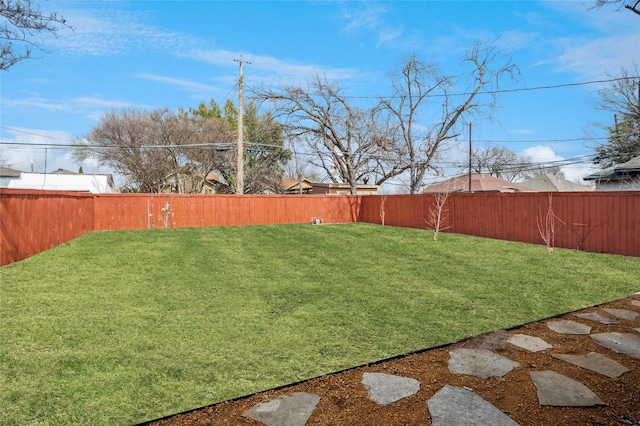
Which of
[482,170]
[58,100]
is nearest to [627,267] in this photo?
[58,100]

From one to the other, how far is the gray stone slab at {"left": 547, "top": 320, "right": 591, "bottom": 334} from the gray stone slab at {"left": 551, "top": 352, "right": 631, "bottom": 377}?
1.59ft

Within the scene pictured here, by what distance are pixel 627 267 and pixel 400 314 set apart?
505 centimetres

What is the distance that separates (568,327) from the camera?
3123 mm

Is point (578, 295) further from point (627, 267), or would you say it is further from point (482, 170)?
point (482, 170)

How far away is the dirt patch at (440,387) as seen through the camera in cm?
178

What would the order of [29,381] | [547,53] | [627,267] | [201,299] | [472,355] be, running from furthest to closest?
[547,53]
[627,267]
[201,299]
[472,355]
[29,381]

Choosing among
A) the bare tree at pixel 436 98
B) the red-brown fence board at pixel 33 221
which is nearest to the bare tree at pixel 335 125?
the bare tree at pixel 436 98

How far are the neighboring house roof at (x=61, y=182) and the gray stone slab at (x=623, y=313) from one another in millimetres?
22897

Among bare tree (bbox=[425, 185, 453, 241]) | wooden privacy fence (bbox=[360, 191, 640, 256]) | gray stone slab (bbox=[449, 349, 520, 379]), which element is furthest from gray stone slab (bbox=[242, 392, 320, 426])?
bare tree (bbox=[425, 185, 453, 241])

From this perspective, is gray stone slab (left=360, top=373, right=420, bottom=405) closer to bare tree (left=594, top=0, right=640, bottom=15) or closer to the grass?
the grass

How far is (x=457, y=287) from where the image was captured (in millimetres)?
4754

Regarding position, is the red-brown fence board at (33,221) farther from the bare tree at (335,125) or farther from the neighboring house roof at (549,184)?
the neighboring house roof at (549,184)

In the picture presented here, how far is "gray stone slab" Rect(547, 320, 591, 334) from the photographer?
3.02 metres

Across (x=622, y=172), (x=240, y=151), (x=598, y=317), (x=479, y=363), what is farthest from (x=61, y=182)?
(x=622, y=172)
